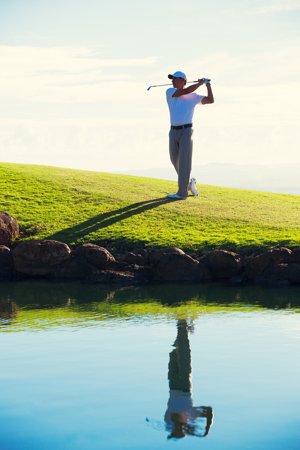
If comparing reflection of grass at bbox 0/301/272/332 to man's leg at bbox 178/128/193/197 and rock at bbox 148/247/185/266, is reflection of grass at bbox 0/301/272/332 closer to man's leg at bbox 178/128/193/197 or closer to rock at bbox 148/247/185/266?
rock at bbox 148/247/185/266

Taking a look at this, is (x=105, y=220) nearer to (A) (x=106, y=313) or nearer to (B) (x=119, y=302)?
(B) (x=119, y=302)

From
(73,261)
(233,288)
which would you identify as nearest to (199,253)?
(233,288)

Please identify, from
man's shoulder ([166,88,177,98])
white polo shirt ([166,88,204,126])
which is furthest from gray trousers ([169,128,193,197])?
man's shoulder ([166,88,177,98])

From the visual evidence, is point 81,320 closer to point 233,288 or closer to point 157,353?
point 157,353

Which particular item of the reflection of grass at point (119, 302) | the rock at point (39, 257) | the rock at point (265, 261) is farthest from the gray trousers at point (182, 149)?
the reflection of grass at point (119, 302)

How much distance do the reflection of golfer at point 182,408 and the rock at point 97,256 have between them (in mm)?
8447

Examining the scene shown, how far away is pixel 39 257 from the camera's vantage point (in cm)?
2075

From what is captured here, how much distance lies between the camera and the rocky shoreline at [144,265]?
20.0m

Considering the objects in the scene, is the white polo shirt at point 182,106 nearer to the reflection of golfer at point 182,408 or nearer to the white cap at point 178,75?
the white cap at point 178,75

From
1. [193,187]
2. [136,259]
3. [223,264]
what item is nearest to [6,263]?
[136,259]

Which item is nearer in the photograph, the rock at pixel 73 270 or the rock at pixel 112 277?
the rock at pixel 112 277

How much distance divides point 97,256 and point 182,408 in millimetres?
11430

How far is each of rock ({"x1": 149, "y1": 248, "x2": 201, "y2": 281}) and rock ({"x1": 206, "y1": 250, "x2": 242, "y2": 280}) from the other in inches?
16.1

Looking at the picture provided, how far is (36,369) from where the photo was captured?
11070mm
